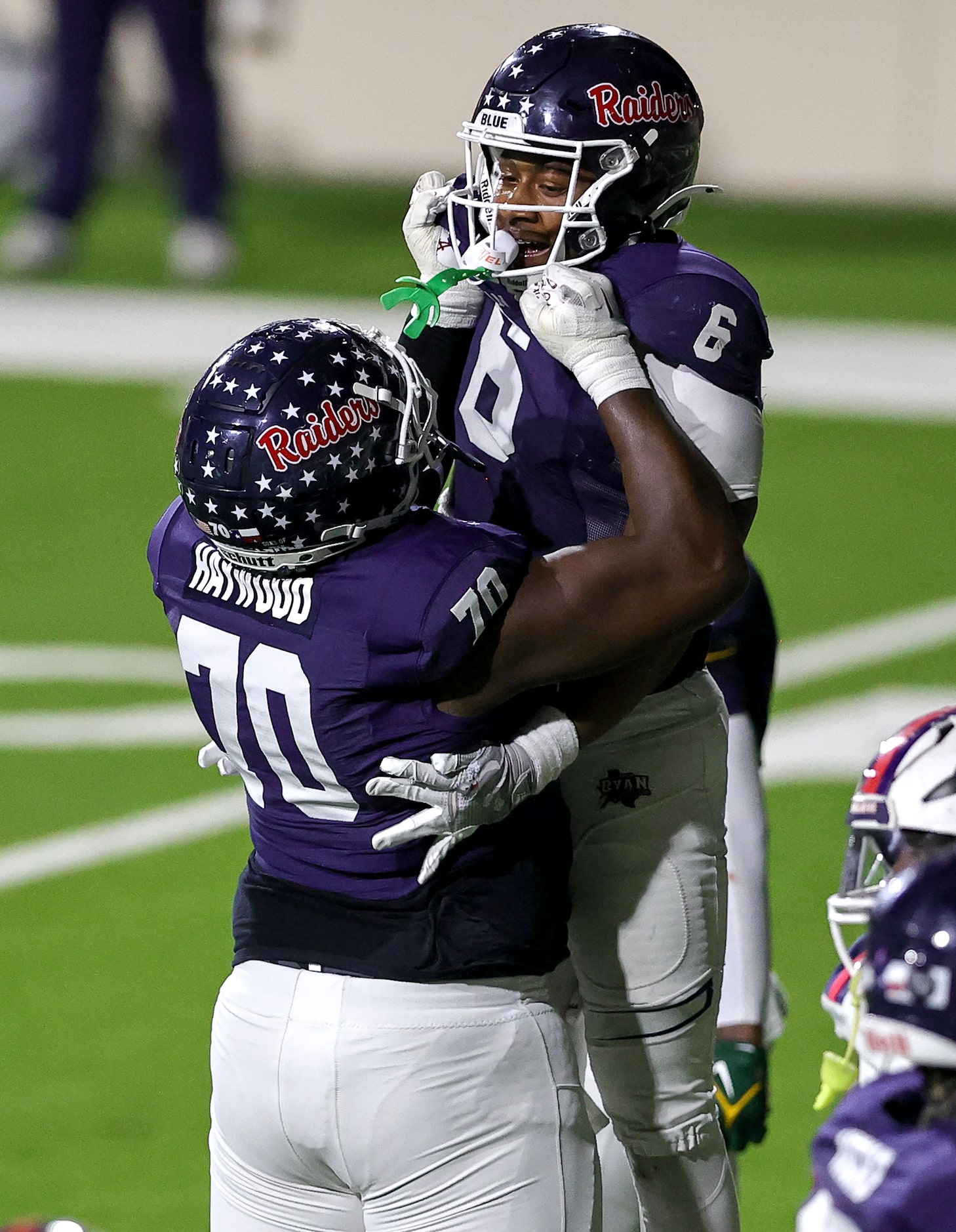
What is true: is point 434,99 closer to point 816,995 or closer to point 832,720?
point 832,720

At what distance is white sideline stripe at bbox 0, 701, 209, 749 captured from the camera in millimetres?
6137

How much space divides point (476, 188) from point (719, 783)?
94 centimetres

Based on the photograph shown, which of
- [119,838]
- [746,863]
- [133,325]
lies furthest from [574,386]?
[133,325]

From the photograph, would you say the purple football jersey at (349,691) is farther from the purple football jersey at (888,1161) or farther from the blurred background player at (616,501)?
the purple football jersey at (888,1161)

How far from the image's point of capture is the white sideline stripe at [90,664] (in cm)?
663

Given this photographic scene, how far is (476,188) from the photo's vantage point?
3.06m

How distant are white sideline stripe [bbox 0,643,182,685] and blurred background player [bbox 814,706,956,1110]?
4.27m

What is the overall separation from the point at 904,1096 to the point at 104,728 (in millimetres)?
4495

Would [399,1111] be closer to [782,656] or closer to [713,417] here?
[713,417]

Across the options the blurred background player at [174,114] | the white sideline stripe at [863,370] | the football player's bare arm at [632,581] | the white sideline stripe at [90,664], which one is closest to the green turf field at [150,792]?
the white sideline stripe at [90,664]

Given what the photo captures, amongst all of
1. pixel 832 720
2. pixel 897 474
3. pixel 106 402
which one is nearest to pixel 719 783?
pixel 832 720

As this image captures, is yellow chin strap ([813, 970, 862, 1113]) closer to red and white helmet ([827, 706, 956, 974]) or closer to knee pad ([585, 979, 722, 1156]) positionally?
red and white helmet ([827, 706, 956, 974])

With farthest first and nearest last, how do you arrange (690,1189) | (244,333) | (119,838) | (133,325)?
1. (133,325)
2. (244,333)
3. (119,838)
4. (690,1189)

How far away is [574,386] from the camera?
2.92 meters
